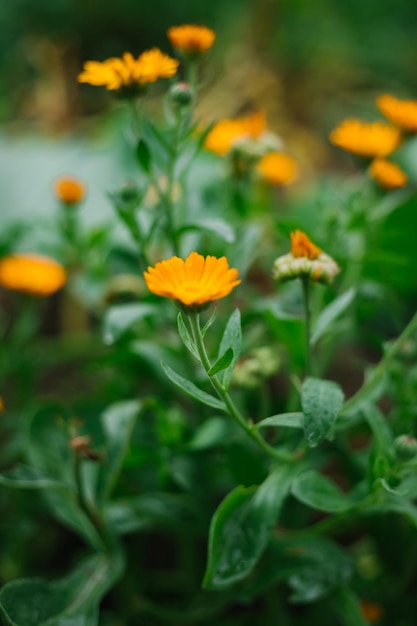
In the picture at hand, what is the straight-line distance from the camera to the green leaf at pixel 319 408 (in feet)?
1.73

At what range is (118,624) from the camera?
0.76 metres

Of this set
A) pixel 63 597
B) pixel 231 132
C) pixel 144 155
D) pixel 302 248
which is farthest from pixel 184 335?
pixel 231 132

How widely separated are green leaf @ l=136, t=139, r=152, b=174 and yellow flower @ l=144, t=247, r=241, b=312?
0.20m

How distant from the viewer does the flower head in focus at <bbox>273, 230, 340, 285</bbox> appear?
0.57 metres

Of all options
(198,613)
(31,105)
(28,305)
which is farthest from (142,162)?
(31,105)

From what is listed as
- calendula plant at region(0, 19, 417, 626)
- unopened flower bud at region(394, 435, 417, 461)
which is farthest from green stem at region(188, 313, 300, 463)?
unopened flower bud at region(394, 435, 417, 461)

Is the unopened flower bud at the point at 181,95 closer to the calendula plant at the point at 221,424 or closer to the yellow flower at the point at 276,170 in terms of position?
the calendula plant at the point at 221,424

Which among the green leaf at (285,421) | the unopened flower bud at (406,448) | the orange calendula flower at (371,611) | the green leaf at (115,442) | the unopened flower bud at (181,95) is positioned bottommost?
the orange calendula flower at (371,611)

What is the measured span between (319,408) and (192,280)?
0.15 meters

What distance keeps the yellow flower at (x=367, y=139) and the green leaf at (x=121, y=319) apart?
0.29 meters

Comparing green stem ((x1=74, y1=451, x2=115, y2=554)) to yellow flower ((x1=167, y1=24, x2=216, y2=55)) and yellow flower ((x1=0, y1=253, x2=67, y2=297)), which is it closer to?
yellow flower ((x1=0, y1=253, x2=67, y2=297))

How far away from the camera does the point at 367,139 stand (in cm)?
78

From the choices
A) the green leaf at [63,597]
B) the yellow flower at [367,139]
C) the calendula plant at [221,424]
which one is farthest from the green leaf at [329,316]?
the green leaf at [63,597]

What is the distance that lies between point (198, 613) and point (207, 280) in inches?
16.4
